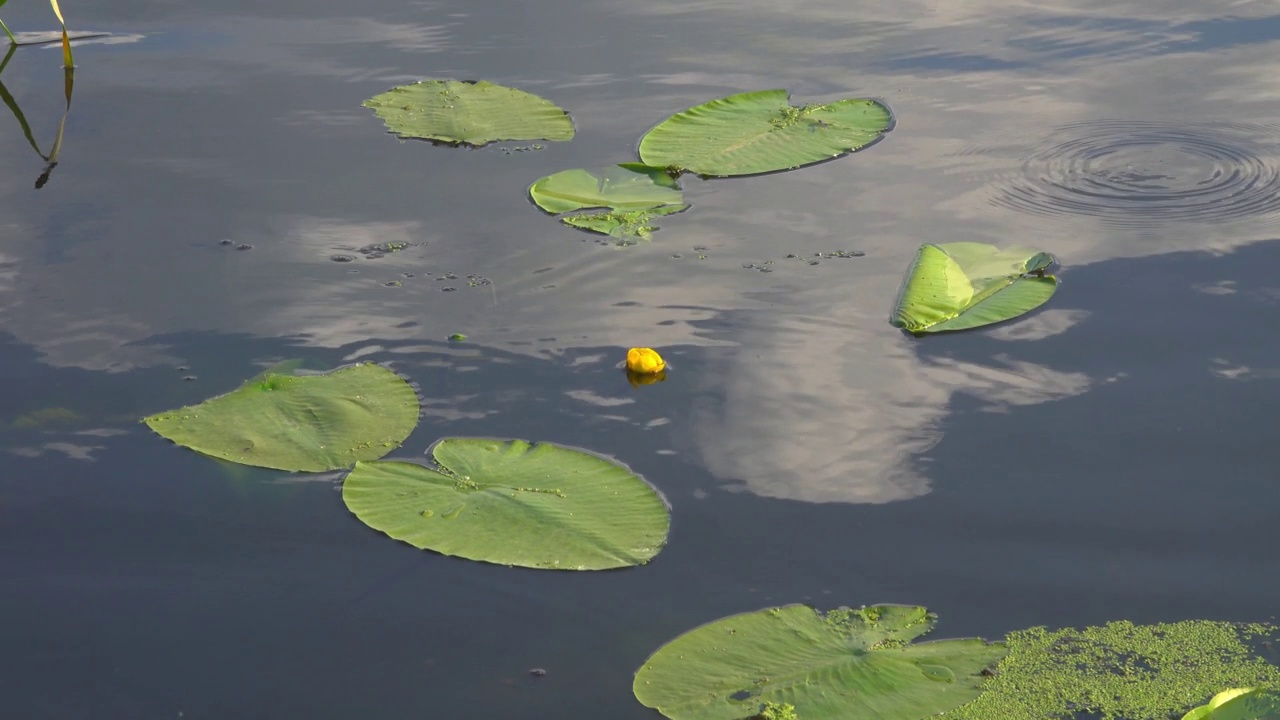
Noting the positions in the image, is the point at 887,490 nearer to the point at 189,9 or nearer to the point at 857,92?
the point at 857,92

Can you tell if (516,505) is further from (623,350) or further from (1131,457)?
(1131,457)

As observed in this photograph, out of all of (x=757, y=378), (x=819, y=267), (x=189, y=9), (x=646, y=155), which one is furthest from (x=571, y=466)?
(x=189, y=9)

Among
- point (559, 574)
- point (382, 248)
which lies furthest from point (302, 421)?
point (382, 248)

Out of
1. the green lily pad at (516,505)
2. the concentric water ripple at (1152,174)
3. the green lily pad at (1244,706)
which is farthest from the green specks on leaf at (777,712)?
the concentric water ripple at (1152,174)

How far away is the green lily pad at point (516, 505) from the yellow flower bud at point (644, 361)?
0.35 m

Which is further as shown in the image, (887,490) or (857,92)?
(857,92)

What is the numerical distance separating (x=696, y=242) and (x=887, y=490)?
1.25 metres

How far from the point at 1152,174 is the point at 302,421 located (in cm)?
275

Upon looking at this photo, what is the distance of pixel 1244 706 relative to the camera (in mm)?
2035

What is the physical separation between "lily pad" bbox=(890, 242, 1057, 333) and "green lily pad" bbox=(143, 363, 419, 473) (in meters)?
1.33

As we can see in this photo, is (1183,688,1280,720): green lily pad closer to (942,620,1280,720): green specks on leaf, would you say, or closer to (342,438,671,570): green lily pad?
(942,620,1280,720): green specks on leaf

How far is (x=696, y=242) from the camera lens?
12.3 ft

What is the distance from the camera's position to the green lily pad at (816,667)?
2.15 m

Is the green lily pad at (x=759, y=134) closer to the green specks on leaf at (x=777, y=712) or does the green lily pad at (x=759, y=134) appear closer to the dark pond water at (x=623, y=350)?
the dark pond water at (x=623, y=350)
